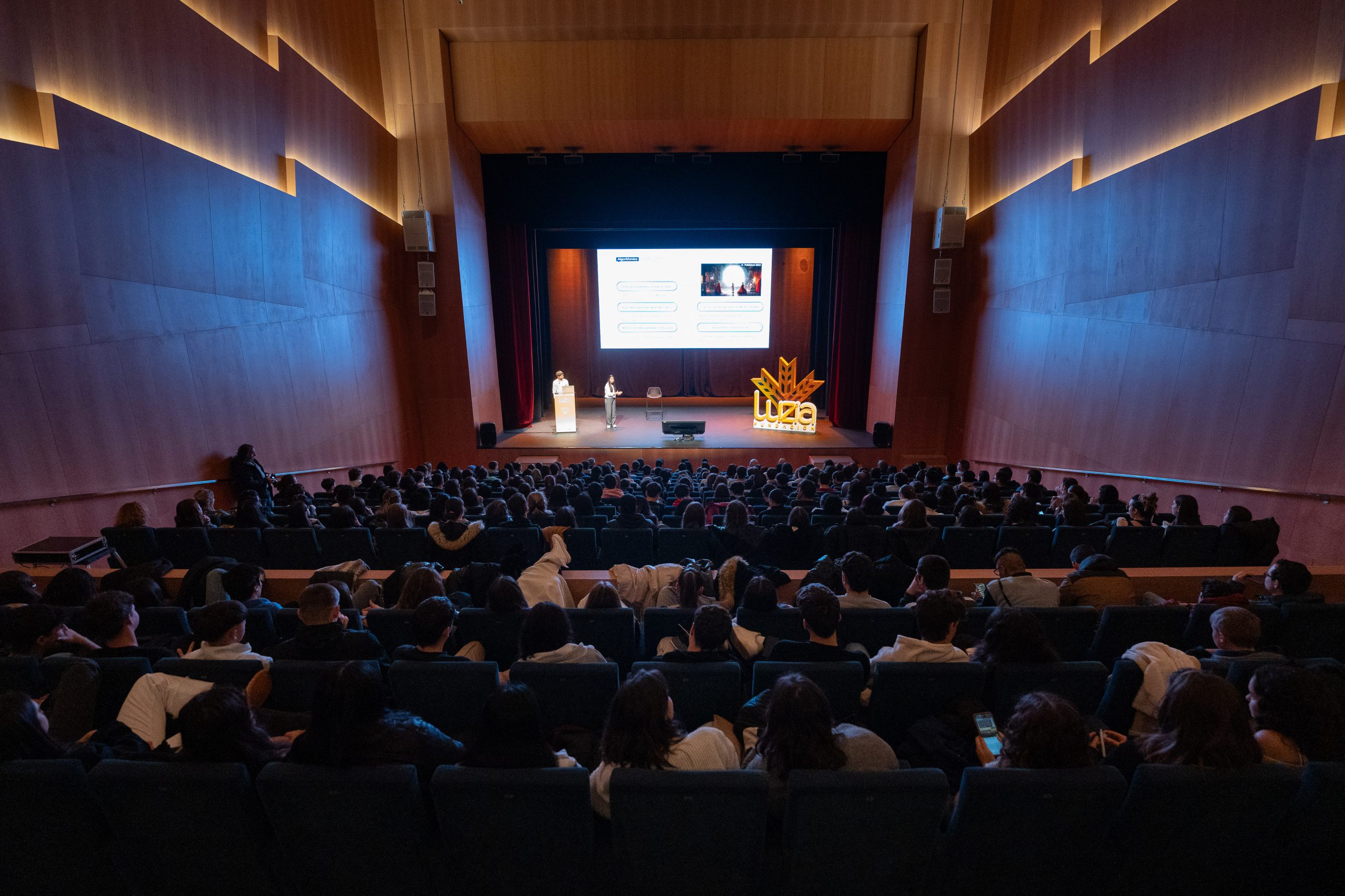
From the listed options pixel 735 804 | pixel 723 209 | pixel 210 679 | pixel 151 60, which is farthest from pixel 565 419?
pixel 735 804

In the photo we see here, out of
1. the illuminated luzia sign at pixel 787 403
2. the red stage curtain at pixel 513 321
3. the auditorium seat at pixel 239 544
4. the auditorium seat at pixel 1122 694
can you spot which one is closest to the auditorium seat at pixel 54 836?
the auditorium seat at pixel 239 544

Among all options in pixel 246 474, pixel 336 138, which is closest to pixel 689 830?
pixel 246 474

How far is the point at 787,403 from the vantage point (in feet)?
45.7

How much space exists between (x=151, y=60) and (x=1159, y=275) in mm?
10049

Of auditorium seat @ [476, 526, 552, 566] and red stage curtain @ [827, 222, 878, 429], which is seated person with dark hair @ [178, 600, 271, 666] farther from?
red stage curtain @ [827, 222, 878, 429]

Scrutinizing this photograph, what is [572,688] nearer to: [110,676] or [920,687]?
[920,687]

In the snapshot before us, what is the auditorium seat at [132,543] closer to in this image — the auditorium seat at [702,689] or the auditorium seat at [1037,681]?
the auditorium seat at [702,689]

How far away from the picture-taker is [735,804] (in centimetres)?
181

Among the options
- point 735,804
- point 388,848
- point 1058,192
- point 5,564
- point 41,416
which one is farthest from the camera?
point 1058,192

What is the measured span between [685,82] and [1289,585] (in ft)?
35.6

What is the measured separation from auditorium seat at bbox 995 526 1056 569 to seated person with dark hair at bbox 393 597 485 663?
13.1 ft

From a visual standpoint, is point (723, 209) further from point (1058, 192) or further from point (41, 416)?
point (41, 416)

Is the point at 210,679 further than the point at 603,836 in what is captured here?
Yes

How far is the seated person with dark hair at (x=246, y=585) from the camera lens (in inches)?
130
